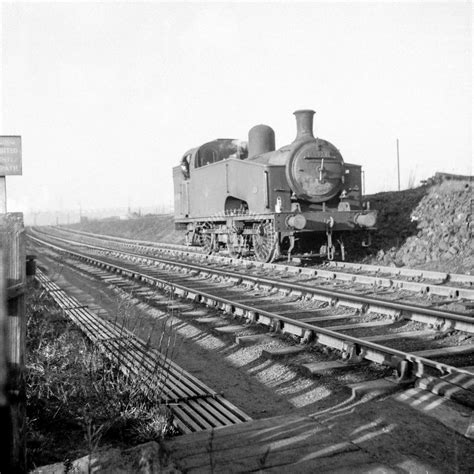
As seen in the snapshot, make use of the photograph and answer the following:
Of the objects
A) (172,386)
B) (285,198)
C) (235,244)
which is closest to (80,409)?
(172,386)

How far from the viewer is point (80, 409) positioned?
3.83m

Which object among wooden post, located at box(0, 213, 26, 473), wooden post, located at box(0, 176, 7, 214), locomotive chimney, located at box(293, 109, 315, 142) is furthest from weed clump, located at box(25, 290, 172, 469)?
locomotive chimney, located at box(293, 109, 315, 142)

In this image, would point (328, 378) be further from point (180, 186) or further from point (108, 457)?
point (180, 186)

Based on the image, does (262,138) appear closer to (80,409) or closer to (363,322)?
(363,322)

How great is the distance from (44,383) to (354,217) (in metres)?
9.88

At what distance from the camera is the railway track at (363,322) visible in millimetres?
4926

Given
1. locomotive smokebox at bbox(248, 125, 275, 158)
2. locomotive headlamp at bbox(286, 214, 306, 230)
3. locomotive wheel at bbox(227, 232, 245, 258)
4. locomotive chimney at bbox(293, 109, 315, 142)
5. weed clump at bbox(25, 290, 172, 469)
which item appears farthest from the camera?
locomotive smokebox at bbox(248, 125, 275, 158)

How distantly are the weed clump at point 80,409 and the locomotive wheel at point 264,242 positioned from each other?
795 cm

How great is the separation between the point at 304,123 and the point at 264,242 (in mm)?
3192

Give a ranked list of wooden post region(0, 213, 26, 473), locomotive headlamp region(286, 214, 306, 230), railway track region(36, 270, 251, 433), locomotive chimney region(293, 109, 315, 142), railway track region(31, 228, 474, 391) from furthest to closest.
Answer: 1. locomotive chimney region(293, 109, 315, 142)
2. locomotive headlamp region(286, 214, 306, 230)
3. railway track region(31, 228, 474, 391)
4. railway track region(36, 270, 251, 433)
5. wooden post region(0, 213, 26, 473)

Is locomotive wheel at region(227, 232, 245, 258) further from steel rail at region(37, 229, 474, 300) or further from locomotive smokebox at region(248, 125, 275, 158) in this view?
locomotive smokebox at region(248, 125, 275, 158)

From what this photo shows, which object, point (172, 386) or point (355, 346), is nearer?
point (172, 386)

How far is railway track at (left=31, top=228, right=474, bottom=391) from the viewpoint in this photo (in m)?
4.93

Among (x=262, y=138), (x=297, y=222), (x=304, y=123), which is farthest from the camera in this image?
(x=262, y=138)
